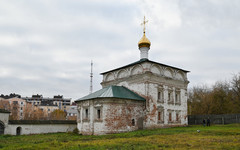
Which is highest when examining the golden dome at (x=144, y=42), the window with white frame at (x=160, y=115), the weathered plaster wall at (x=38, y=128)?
the golden dome at (x=144, y=42)

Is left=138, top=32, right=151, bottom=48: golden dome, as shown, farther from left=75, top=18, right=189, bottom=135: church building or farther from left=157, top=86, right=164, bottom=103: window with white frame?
left=157, top=86, right=164, bottom=103: window with white frame

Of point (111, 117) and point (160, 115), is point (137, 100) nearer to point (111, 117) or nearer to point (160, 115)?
point (111, 117)

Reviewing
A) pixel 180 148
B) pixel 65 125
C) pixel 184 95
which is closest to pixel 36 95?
pixel 65 125

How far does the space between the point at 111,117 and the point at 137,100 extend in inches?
125

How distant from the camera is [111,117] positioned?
1717cm

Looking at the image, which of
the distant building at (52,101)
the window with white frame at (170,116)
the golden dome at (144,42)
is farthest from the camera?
the distant building at (52,101)

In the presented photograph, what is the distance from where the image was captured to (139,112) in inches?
758

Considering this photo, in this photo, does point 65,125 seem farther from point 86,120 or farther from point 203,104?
point 203,104

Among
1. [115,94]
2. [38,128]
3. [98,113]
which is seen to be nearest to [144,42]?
[115,94]

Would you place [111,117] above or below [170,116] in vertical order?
above

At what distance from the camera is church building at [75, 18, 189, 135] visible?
17.4 meters

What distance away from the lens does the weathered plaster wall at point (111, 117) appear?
56.1ft

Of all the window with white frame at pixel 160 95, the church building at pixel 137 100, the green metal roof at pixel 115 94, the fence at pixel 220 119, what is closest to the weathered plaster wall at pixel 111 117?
the church building at pixel 137 100

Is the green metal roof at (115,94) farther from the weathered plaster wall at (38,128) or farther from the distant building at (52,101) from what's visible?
the distant building at (52,101)
